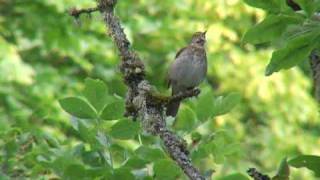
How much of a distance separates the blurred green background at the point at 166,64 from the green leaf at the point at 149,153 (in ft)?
15.7

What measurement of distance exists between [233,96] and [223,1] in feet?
22.6

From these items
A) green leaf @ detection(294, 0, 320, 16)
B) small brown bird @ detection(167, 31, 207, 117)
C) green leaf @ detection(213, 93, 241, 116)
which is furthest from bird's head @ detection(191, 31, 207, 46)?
green leaf @ detection(294, 0, 320, 16)

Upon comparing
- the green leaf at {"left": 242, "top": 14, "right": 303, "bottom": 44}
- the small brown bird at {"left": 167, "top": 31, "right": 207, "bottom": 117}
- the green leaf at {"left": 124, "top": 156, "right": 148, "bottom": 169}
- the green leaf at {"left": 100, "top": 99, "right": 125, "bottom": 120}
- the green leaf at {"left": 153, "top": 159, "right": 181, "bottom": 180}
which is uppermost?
the small brown bird at {"left": 167, "top": 31, "right": 207, "bottom": 117}

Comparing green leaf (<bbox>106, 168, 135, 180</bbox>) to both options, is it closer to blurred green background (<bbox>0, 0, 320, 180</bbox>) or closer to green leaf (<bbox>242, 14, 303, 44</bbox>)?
green leaf (<bbox>242, 14, 303, 44</bbox>)

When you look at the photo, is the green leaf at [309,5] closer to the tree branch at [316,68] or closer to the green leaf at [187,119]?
the tree branch at [316,68]

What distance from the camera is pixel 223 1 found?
8.19 metres

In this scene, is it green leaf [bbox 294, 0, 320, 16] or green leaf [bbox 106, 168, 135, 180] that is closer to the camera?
green leaf [bbox 294, 0, 320, 16]

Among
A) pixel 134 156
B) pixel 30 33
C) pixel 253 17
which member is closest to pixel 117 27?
pixel 134 156

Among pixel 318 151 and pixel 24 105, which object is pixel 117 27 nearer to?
pixel 24 105

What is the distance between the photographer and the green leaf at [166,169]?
119 centimetres

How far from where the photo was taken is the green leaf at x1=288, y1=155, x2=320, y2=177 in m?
1.09

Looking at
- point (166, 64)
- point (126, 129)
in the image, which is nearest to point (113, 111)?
point (126, 129)

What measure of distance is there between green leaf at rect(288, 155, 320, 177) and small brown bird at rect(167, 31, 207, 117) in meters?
1.35

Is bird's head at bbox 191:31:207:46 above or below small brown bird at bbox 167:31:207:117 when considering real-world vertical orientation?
above
